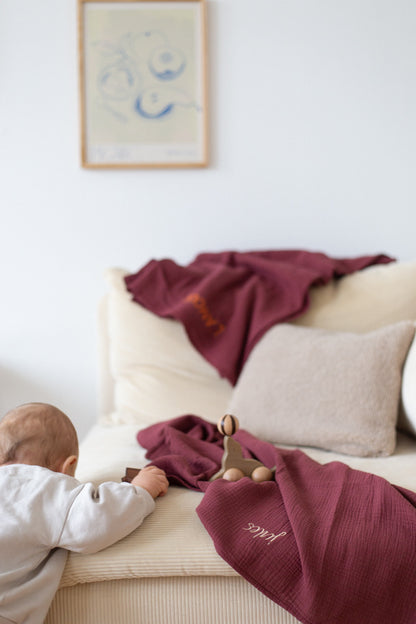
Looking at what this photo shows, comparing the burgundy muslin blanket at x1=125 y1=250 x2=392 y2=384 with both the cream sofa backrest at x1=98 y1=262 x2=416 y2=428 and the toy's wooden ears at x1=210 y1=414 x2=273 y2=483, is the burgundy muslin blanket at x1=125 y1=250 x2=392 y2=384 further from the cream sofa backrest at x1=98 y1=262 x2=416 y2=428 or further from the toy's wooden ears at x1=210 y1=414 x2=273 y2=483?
the toy's wooden ears at x1=210 y1=414 x2=273 y2=483

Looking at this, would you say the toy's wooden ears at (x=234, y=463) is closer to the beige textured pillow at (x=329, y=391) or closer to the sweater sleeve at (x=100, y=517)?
the sweater sleeve at (x=100, y=517)

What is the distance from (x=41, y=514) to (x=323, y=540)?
0.48m

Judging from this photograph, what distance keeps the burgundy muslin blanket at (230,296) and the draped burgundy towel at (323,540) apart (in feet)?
2.26

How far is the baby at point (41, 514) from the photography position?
1000mm

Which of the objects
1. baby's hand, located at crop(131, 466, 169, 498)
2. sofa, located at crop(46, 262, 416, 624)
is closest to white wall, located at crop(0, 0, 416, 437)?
Answer: sofa, located at crop(46, 262, 416, 624)

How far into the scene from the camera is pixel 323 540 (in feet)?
3.41

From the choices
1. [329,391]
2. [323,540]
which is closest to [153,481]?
[323,540]

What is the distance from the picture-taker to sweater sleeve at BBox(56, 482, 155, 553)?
1.03 meters

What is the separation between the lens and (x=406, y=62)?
7.31 feet

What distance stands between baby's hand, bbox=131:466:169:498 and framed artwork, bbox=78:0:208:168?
4.17 feet

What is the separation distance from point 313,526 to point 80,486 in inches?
16.5

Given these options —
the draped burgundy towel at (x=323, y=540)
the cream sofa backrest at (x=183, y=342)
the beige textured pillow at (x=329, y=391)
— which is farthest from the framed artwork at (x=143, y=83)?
the draped burgundy towel at (x=323, y=540)

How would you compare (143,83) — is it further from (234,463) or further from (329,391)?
(234,463)

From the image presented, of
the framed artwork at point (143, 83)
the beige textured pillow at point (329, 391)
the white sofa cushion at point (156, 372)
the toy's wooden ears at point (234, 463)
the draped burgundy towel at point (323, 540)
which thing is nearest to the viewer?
the draped burgundy towel at point (323, 540)
